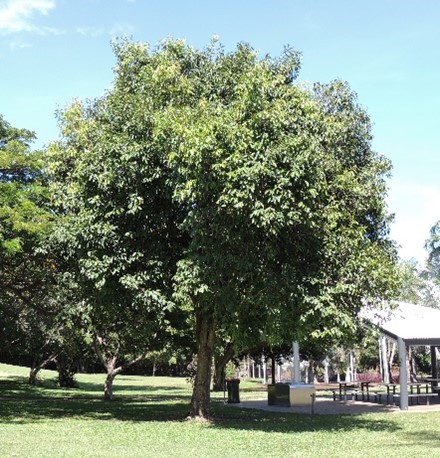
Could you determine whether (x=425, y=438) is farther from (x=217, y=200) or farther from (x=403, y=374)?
(x=403, y=374)

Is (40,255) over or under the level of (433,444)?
over

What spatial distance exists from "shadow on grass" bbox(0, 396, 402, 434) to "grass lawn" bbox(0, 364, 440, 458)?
3 centimetres

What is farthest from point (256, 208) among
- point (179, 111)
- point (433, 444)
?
point (433, 444)

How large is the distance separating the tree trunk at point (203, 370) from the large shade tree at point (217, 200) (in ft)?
0.14

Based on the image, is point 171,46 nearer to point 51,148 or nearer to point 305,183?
point 51,148

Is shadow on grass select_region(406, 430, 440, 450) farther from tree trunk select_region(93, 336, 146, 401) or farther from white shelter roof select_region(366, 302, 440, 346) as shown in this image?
tree trunk select_region(93, 336, 146, 401)

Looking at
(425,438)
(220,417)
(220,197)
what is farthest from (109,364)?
(425,438)

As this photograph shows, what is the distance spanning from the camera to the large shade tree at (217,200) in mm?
13922

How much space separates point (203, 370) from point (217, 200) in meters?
6.17

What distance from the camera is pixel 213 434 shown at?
14.5m

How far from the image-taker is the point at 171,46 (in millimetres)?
17719

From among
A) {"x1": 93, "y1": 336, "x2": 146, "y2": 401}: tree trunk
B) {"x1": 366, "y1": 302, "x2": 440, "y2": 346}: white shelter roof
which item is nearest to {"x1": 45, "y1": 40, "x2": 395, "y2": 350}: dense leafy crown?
{"x1": 366, "y1": 302, "x2": 440, "y2": 346}: white shelter roof

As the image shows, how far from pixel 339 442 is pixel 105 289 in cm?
706

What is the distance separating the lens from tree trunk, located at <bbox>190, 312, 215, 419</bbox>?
1778 centimetres
